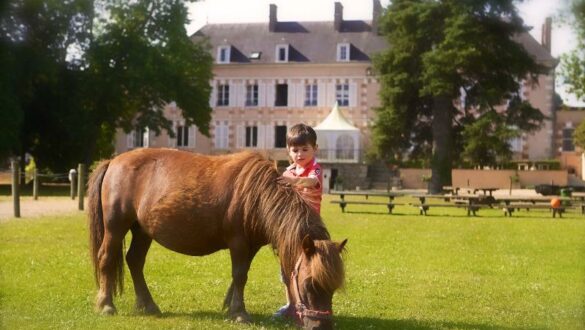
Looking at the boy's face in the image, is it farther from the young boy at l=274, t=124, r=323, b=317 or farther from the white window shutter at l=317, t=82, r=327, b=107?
the white window shutter at l=317, t=82, r=327, b=107

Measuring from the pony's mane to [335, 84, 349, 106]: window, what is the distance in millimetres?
29893

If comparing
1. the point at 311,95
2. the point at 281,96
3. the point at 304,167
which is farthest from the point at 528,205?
the point at 281,96

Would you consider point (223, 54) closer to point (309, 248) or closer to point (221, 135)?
point (221, 135)

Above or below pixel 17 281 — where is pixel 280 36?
above

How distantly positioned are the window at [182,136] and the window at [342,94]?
26.3 feet

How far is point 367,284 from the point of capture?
6426 mm

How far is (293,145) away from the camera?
4.46m

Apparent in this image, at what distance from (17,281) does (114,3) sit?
2686mm

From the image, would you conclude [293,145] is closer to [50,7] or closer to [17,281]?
[17,281]

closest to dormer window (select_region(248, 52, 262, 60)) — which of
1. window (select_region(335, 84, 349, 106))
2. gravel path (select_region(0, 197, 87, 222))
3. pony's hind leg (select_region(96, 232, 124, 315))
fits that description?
window (select_region(335, 84, 349, 106))

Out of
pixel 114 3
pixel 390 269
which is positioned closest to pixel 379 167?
pixel 390 269

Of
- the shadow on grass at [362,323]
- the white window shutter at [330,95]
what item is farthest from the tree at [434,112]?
the shadow on grass at [362,323]

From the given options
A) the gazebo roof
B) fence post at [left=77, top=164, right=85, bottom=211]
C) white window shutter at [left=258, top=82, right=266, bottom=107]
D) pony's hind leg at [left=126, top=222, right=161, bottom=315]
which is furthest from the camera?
white window shutter at [left=258, top=82, right=266, bottom=107]

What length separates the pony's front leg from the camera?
436 centimetres
